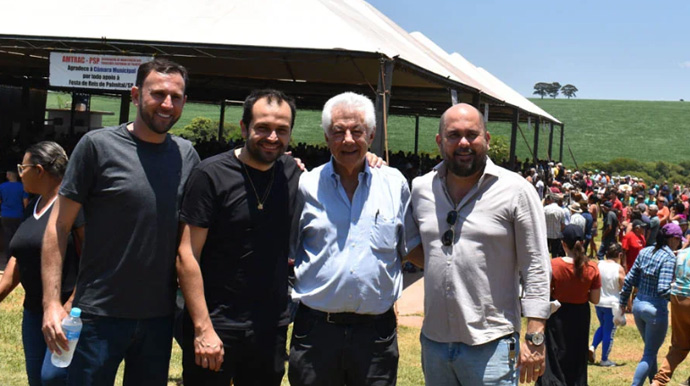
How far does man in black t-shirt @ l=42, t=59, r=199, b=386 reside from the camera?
332 cm

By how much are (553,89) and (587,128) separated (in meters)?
89.2

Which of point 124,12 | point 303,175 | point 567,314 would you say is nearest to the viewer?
point 303,175

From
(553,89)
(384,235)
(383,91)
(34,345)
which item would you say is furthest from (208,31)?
(553,89)

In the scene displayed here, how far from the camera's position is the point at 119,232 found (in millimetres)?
3338

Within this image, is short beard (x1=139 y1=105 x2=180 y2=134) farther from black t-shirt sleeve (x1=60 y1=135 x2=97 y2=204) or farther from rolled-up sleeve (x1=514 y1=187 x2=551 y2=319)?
rolled-up sleeve (x1=514 y1=187 x2=551 y2=319)

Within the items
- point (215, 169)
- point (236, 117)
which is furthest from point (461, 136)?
point (236, 117)

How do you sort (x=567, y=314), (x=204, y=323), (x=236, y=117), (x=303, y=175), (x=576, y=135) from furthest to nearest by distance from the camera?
(x=576, y=135) → (x=236, y=117) → (x=567, y=314) → (x=303, y=175) → (x=204, y=323)

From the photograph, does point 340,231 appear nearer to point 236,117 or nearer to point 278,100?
point 278,100

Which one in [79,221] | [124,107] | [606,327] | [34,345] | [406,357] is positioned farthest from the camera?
[124,107]

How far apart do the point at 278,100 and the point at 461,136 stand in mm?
826

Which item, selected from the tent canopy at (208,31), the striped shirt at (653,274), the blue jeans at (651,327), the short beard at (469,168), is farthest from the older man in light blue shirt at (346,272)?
the tent canopy at (208,31)

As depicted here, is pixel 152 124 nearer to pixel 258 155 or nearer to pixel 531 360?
pixel 258 155

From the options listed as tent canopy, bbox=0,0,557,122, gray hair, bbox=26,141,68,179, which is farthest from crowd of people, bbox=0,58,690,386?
tent canopy, bbox=0,0,557,122

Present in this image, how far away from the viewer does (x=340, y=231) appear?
3.44 m
